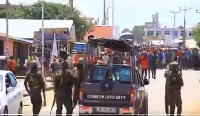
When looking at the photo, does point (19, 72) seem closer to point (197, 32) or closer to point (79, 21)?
point (79, 21)

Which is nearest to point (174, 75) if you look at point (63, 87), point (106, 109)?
point (106, 109)

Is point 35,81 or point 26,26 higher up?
point 26,26

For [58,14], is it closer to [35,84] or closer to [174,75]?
[174,75]

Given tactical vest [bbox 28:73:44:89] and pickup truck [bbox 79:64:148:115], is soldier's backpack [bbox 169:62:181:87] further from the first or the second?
tactical vest [bbox 28:73:44:89]

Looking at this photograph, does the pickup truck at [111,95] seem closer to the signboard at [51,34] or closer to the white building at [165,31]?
the signboard at [51,34]

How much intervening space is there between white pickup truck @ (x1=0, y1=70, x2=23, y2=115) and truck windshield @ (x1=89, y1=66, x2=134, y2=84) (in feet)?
6.23

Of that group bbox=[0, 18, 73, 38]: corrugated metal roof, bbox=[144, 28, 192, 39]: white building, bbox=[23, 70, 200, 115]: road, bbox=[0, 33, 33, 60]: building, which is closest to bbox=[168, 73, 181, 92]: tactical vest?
bbox=[23, 70, 200, 115]: road

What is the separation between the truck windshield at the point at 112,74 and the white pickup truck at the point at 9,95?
6.23ft

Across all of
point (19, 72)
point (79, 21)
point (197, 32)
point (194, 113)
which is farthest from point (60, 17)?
point (194, 113)

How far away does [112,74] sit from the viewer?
40.4 ft

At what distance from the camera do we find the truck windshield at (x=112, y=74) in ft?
40.1

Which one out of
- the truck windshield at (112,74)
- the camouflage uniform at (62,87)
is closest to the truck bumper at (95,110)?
the truck windshield at (112,74)

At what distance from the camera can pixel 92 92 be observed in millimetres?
11867

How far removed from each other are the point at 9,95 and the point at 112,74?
241 cm
